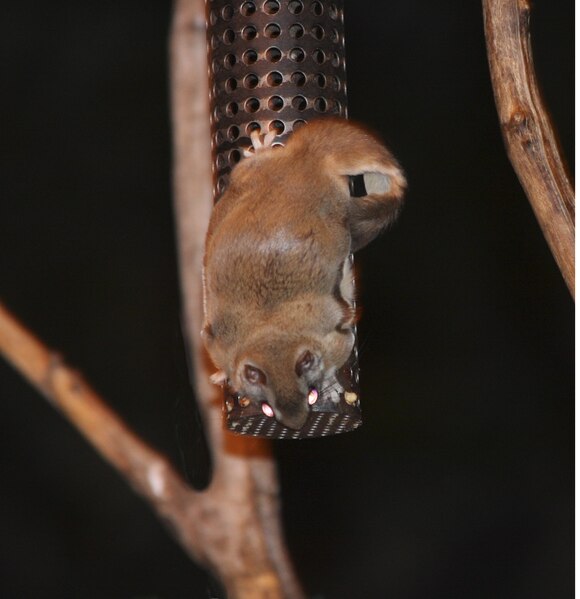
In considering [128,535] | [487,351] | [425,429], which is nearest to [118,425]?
[128,535]

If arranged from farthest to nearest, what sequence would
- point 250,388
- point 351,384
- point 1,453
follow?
point 1,453 < point 351,384 < point 250,388

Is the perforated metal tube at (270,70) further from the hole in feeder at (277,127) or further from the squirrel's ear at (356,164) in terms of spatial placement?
the squirrel's ear at (356,164)

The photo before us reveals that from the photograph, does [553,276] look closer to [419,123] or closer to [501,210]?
[501,210]

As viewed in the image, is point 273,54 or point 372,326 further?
point 372,326

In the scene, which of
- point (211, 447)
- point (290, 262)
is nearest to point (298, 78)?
point (290, 262)

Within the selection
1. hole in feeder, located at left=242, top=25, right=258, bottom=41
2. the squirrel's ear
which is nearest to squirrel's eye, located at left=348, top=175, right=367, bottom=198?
the squirrel's ear

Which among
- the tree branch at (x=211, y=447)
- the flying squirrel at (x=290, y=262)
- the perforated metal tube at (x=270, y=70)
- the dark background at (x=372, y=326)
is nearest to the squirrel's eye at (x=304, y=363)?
the flying squirrel at (x=290, y=262)

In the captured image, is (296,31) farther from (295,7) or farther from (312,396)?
(312,396)
